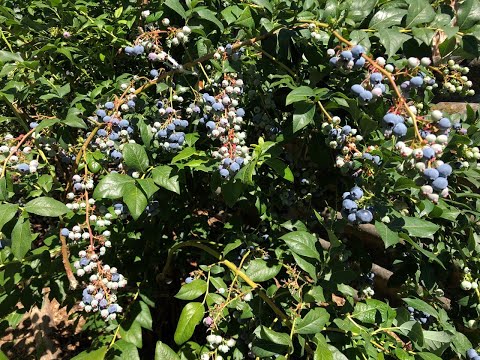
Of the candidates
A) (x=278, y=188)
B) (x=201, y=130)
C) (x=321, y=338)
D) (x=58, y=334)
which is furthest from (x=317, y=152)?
(x=58, y=334)

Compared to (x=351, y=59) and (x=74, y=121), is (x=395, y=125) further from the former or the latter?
(x=74, y=121)

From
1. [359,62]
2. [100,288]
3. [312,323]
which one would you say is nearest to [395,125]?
[359,62]

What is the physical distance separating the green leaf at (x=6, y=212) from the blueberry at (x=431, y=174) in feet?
3.89

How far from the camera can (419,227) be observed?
1.24 metres

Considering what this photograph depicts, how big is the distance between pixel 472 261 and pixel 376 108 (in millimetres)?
783

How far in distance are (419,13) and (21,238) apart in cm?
145

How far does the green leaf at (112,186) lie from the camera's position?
48.5 inches

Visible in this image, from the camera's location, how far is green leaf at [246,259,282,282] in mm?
1422

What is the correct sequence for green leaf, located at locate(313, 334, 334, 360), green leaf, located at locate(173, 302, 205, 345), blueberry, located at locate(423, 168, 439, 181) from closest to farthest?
blueberry, located at locate(423, 168, 439, 181) → green leaf, located at locate(313, 334, 334, 360) → green leaf, located at locate(173, 302, 205, 345)

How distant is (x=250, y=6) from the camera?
156cm

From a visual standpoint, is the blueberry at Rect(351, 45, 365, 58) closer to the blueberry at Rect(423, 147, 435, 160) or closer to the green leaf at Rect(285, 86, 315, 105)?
the green leaf at Rect(285, 86, 315, 105)

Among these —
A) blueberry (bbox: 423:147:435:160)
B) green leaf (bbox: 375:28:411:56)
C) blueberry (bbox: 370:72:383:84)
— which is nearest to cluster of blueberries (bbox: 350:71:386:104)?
blueberry (bbox: 370:72:383:84)

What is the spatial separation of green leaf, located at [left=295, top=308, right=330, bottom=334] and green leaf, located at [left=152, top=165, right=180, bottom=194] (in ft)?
1.88

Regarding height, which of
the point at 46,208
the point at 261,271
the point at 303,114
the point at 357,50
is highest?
the point at 357,50
